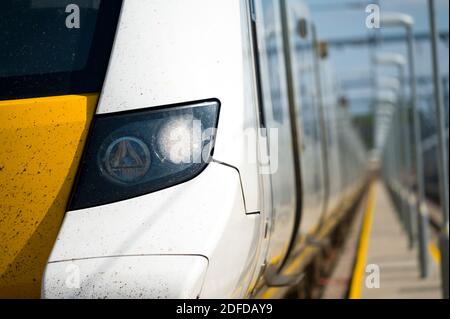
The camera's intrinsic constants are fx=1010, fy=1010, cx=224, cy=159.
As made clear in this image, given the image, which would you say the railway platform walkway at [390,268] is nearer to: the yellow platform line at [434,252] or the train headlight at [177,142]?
the yellow platform line at [434,252]

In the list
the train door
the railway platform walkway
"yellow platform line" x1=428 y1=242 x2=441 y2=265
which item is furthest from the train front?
"yellow platform line" x1=428 y1=242 x2=441 y2=265

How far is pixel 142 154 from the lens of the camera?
342cm

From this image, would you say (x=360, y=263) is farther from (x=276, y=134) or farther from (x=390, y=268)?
(x=276, y=134)

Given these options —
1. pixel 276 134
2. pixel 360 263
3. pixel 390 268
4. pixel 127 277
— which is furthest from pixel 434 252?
pixel 127 277

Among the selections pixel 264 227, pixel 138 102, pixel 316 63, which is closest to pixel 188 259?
pixel 138 102

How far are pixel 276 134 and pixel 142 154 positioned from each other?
1.67m

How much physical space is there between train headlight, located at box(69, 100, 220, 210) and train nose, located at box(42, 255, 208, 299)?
228 mm

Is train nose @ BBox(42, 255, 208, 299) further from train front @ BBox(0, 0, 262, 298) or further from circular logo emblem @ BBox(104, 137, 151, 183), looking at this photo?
circular logo emblem @ BBox(104, 137, 151, 183)

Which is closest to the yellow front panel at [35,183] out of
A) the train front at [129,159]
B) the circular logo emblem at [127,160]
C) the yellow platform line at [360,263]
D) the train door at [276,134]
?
the train front at [129,159]

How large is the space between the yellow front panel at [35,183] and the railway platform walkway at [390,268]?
2182 mm

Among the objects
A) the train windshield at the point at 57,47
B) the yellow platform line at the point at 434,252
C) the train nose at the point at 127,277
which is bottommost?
the yellow platform line at the point at 434,252

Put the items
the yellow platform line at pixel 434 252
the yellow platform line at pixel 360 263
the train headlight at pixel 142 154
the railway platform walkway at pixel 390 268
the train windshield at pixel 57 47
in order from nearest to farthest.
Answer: the train headlight at pixel 142 154 < the train windshield at pixel 57 47 < the yellow platform line at pixel 360 263 < the railway platform walkway at pixel 390 268 < the yellow platform line at pixel 434 252

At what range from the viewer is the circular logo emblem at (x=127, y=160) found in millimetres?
3408

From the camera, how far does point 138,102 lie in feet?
11.4
